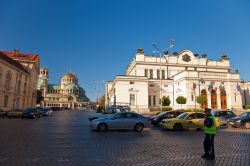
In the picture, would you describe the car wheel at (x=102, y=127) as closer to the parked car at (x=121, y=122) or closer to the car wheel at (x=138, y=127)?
the parked car at (x=121, y=122)

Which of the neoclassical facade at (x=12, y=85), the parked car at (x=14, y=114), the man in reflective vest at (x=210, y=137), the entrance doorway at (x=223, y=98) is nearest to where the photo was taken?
the man in reflective vest at (x=210, y=137)

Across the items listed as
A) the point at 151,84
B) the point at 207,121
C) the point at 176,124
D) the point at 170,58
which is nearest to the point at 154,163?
the point at 207,121

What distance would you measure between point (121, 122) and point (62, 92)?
152494mm

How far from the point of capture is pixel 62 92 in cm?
16050

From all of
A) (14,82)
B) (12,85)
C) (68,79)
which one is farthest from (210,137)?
(68,79)

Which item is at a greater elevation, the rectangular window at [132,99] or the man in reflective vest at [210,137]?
the rectangular window at [132,99]

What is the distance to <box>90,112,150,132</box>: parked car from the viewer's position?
16312 mm

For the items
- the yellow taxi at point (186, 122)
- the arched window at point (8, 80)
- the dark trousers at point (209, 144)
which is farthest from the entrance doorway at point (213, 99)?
the arched window at point (8, 80)

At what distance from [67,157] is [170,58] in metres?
62.3

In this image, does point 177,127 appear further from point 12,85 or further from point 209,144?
point 12,85

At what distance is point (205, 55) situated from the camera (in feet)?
234

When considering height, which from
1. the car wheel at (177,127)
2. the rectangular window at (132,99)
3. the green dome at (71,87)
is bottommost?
the car wheel at (177,127)

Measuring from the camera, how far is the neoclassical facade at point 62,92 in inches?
6004

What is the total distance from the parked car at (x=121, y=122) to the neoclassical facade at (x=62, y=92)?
14087cm
